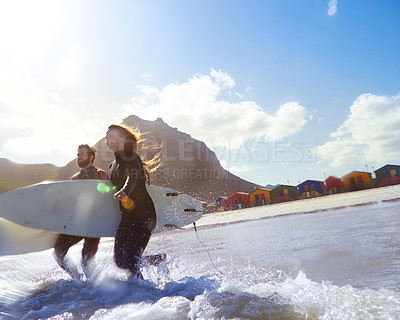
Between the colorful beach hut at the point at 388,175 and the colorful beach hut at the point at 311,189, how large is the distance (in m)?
8.04

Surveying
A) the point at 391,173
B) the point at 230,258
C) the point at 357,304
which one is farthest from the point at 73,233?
the point at 391,173

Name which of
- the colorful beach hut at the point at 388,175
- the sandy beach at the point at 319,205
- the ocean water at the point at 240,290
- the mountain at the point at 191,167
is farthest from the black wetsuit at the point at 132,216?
the mountain at the point at 191,167

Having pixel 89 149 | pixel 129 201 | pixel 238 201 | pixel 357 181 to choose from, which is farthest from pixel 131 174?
pixel 357 181

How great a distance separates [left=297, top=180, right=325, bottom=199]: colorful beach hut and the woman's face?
148 ft

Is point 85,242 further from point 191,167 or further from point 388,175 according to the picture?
point 191,167

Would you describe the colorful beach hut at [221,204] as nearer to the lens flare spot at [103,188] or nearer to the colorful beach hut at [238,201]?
the colorful beach hut at [238,201]

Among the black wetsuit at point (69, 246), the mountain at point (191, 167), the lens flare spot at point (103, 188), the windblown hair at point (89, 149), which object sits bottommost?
the black wetsuit at point (69, 246)

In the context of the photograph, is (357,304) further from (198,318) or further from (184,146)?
(184,146)

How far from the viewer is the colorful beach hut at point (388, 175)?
39062 mm

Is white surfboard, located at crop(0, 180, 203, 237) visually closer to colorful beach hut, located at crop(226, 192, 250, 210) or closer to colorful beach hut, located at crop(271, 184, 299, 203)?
colorful beach hut, located at crop(271, 184, 299, 203)

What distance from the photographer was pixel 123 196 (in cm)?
271

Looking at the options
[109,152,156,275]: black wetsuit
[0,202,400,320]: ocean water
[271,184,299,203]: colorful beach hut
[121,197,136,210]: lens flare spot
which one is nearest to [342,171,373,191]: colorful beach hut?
[271,184,299,203]: colorful beach hut

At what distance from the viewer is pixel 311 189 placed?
43.9 m

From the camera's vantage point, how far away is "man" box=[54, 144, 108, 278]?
11.6 feet
